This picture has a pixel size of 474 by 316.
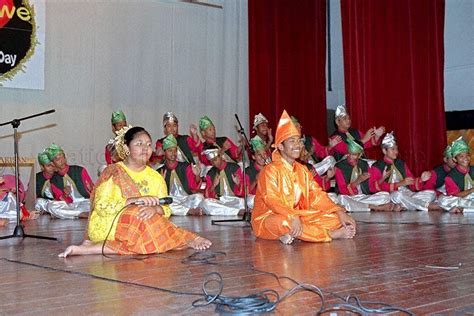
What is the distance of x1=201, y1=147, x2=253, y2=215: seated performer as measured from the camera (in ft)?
25.2

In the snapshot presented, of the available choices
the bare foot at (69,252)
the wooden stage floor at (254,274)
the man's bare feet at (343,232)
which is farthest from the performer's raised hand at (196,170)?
the bare foot at (69,252)

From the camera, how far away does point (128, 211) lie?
3861 mm

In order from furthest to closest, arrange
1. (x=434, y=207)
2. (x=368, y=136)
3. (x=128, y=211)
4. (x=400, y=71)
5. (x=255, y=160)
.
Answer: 1. (x=400, y=71)
2. (x=368, y=136)
3. (x=255, y=160)
4. (x=434, y=207)
5. (x=128, y=211)

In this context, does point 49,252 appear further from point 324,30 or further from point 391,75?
point 324,30

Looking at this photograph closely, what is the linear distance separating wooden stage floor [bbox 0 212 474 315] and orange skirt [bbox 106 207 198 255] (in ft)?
0.37

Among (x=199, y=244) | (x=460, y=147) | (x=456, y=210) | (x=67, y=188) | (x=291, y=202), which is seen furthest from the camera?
(x=67, y=188)

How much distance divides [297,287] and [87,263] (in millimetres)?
1388

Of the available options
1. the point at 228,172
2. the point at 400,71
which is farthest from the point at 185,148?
the point at 400,71

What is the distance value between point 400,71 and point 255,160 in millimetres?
2352

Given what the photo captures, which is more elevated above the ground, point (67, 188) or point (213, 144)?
point (213, 144)

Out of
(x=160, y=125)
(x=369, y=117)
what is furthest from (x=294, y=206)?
(x=160, y=125)

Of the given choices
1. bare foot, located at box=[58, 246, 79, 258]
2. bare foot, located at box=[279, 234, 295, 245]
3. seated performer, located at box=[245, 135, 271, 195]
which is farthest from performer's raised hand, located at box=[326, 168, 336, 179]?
bare foot, located at box=[58, 246, 79, 258]

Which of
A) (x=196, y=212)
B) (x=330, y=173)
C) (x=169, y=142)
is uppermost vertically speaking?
(x=169, y=142)

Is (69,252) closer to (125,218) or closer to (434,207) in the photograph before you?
(125,218)
